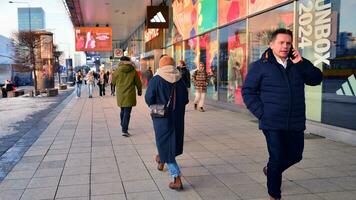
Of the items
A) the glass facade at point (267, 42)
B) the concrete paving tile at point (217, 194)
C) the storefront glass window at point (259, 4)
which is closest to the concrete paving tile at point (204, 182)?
the concrete paving tile at point (217, 194)

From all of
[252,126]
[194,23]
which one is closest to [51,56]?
[194,23]

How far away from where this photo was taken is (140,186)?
199 inches

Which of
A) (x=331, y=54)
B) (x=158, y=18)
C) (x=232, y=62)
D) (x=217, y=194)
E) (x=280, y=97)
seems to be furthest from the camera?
(x=158, y=18)

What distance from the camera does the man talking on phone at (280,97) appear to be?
12.9 feet

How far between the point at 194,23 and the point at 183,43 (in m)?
2.34

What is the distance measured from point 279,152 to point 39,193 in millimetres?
2776

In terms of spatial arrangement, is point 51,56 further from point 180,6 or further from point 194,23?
point 194,23

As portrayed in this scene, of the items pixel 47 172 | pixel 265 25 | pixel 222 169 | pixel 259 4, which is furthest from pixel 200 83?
pixel 47 172

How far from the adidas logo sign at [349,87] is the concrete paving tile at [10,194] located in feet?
18.9

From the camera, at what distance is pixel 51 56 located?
27.3 meters

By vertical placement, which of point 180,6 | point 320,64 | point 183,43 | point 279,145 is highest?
point 180,6

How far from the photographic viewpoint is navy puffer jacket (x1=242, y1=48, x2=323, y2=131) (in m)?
3.93

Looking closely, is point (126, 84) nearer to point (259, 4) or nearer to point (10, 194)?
point (10, 194)

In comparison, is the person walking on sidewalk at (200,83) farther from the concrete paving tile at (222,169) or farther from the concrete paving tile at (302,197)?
the concrete paving tile at (302,197)
